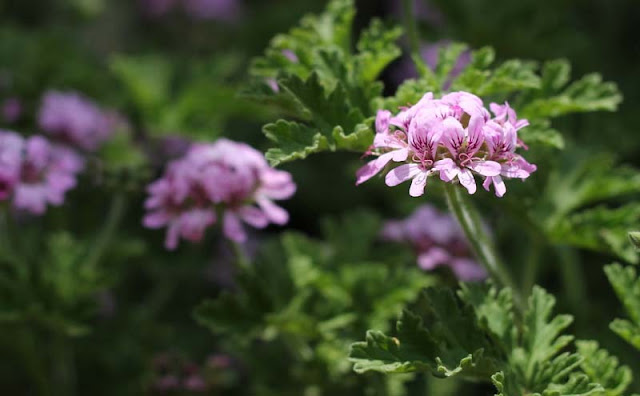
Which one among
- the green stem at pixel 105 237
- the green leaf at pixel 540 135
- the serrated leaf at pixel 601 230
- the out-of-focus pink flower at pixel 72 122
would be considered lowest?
the serrated leaf at pixel 601 230

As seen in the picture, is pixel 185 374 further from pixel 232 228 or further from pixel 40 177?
pixel 40 177

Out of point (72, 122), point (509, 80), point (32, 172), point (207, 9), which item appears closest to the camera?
point (509, 80)

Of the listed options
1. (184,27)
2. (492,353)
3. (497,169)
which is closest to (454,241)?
(492,353)

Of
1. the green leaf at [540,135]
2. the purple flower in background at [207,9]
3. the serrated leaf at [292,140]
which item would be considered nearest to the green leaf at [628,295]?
the green leaf at [540,135]

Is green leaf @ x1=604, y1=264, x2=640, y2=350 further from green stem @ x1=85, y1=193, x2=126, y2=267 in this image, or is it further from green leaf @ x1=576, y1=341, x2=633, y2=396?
green stem @ x1=85, y1=193, x2=126, y2=267

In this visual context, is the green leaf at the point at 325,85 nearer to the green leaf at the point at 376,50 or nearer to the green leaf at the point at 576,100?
the green leaf at the point at 376,50

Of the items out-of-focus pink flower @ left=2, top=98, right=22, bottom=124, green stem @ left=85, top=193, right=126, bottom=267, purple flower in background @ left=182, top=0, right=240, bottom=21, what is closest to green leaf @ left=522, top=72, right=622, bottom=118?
green stem @ left=85, top=193, right=126, bottom=267

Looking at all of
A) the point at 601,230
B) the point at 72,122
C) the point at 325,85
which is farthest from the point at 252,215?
the point at 72,122

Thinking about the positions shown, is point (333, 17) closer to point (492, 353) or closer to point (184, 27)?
point (492, 353)
